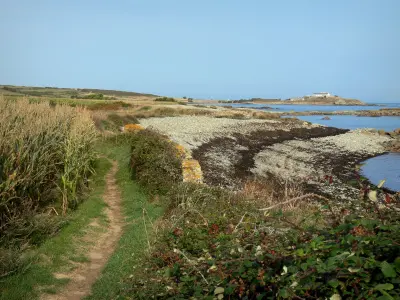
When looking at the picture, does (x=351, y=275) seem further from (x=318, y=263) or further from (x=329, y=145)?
(x=329, y=145)

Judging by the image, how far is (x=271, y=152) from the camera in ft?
101

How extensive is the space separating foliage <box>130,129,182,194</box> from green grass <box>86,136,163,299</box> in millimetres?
392

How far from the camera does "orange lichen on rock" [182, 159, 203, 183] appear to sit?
38.5 feet

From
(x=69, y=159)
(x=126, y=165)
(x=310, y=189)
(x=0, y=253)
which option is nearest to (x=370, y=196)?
(x=0, y=253)

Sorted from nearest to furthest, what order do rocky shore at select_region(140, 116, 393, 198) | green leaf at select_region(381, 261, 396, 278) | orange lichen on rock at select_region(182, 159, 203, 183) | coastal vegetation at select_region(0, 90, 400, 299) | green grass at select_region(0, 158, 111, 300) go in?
green leaf at select_region(381, 261, 396, 278), coastal vegetation at select_region(0, 90, 400, 299), green grass at select_region(0, 158, 111, 300), orange lichen on rock at select_region(182, 159, 203, 183), rocky shore at select_region(140, 116, 393, 198)

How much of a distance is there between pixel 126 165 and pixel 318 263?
14.4 metres

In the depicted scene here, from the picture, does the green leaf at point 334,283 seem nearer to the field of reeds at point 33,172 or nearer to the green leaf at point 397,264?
the green leaf at point 397,264

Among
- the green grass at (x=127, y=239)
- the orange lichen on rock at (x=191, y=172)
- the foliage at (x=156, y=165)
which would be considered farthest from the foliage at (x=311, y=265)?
the foliage at (x=156, y=165)

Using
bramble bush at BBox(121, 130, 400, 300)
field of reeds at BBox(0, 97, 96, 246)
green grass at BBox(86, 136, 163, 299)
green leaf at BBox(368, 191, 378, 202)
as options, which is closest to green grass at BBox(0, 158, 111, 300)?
field of reeds at BBox(0, 97, 96, 246)

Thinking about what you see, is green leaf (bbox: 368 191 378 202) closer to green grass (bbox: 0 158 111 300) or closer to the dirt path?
the dirt path

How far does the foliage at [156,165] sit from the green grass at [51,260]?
77.1 inches

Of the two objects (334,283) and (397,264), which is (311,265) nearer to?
(334,283)

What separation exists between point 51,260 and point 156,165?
6.27m

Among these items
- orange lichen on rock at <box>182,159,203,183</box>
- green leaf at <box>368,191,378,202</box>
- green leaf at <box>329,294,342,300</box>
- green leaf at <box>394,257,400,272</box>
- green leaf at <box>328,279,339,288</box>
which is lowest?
orange lichen on rock at <box>182,159,203,183</box>
